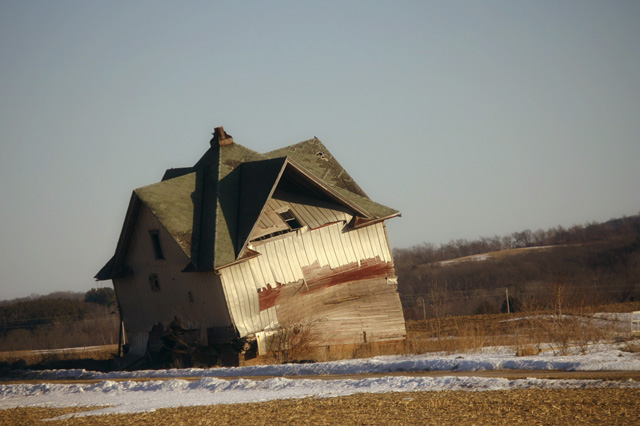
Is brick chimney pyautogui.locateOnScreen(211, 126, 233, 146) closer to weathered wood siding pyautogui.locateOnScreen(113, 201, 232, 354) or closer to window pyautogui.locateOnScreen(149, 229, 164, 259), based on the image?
weathered wood siding pyautogui.locateOnScreen(113, 201, 232, 354)

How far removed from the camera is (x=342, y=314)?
30141 millimetres

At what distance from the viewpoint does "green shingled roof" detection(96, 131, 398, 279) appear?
1077 inches

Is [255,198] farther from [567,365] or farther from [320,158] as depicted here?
[567,365]

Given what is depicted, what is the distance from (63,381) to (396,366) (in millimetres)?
12243

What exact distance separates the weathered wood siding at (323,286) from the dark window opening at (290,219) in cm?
36

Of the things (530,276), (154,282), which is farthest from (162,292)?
(530,276)

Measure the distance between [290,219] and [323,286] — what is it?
3118 mm

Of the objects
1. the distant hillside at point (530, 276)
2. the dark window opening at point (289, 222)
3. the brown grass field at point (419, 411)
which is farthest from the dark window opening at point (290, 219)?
the distant hillside at point (530, 276)

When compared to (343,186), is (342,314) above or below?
below

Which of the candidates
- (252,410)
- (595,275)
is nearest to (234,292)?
(252,410)

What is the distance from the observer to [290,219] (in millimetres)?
29141

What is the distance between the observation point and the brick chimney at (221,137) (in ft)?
105

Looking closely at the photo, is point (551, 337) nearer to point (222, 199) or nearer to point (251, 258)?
point (251, 258)

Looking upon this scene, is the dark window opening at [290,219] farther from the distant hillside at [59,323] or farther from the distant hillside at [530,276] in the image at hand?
the distant hillside at [59,323]
